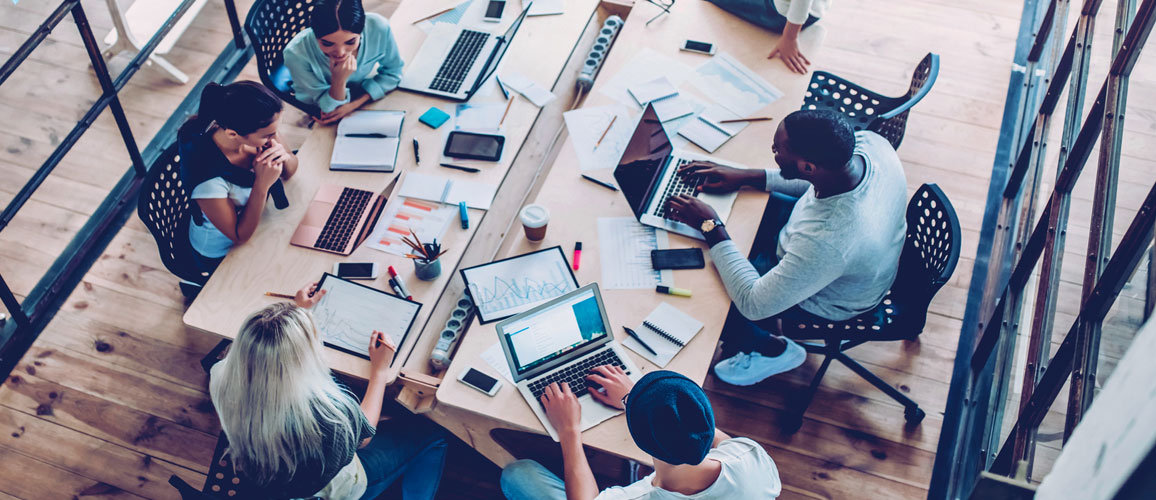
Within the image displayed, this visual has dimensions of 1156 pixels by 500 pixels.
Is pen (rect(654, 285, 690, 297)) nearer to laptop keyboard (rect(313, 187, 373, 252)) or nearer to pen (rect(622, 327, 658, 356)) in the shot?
pen (rect(622, 327, 658, 356))

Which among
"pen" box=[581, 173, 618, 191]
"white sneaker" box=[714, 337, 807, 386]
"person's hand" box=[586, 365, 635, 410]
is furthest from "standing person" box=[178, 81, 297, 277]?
"white sneaker" box=[714, 337, 807, 386]

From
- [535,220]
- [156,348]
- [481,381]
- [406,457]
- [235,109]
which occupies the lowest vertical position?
[156,348]

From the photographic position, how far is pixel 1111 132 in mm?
2367

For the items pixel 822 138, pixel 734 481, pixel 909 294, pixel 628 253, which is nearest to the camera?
pixel 734 481

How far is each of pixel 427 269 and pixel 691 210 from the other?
2.98 feet

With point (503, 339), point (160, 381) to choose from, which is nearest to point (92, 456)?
point (160, 381)

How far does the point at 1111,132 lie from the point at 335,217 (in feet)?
8.01

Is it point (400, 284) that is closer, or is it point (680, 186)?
point (400, 284)

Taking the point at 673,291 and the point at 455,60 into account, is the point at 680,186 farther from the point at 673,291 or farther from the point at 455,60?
the point at 455,60

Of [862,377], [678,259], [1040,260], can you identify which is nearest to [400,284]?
[678,259]

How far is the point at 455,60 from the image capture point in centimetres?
335

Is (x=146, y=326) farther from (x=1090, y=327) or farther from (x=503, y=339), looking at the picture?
(x=1090, y=327)

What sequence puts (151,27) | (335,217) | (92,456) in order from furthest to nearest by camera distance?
(151,27) < (92,456) < (335,217)

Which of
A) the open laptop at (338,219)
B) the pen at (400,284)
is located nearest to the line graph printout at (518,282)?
the pen at (400,284)
